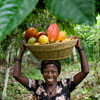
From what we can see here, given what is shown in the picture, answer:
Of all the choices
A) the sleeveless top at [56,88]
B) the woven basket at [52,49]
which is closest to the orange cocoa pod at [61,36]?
the woven basket at [52,49]

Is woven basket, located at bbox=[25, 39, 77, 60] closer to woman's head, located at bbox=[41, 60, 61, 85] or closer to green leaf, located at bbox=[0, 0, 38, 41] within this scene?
woman's head, located at bbox=[41, 60, 61, 85]

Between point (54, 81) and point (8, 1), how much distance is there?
1161 mm

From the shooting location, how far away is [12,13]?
0.26 meters

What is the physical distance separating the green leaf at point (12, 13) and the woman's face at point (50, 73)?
107 centimetres

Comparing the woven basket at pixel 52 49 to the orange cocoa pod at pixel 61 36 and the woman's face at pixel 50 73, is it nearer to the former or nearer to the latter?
the orange cocoa pod at pixel 61 36

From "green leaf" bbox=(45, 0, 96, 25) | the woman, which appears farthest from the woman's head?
"green leaf" bbox=(45, 0, 96, 25)

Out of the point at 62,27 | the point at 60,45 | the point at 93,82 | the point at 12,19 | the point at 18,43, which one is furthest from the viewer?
the point at 93,82

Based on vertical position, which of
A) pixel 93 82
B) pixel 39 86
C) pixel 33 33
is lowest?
pixel 93 82

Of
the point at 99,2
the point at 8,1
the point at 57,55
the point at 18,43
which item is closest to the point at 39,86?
the point at 57,55

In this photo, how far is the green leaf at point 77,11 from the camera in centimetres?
25

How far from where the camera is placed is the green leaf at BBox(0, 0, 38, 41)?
0.24 meters

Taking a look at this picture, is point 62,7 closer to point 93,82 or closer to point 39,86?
point 39,86

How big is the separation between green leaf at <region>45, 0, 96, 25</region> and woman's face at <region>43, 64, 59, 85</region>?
1.06 m

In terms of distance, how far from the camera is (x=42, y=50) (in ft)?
2.98
